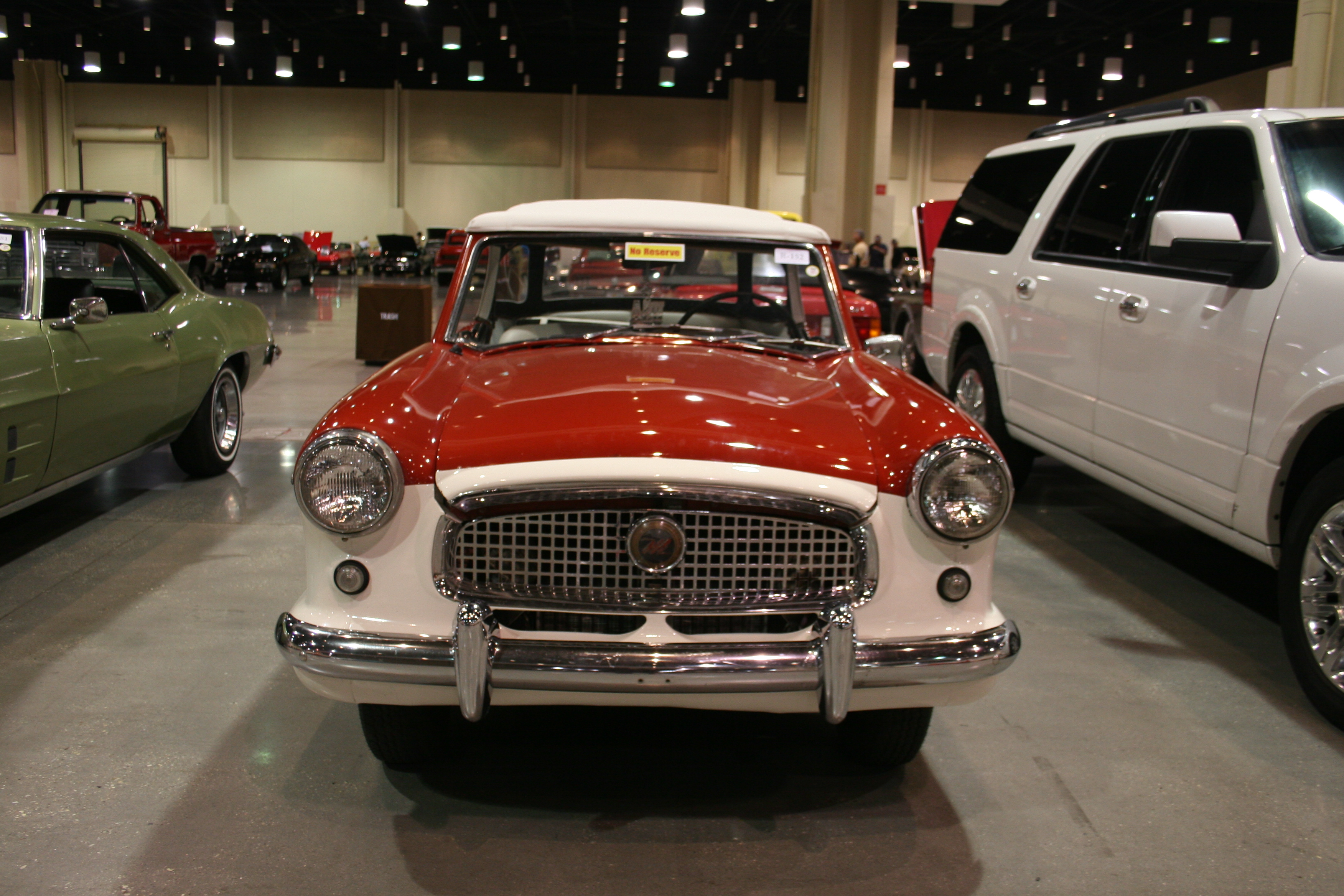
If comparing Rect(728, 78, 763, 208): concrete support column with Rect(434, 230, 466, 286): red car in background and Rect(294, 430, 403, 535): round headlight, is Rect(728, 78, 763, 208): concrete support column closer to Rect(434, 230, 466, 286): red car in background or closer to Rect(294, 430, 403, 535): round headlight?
Rect(434, 230, 466, 286): red car in background

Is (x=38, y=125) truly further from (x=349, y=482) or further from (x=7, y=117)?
(x=349, y=482)

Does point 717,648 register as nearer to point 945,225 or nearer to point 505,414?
point 505,414

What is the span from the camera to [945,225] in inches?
261

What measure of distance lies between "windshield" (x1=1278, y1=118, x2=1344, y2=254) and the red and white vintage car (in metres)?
1.83

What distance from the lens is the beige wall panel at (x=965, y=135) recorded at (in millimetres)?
37438

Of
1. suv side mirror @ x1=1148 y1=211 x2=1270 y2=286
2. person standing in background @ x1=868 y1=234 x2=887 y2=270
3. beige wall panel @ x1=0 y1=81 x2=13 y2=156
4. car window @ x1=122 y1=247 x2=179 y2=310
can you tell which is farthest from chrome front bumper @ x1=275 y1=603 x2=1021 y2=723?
beige wall panel @ x1=0 y1=81 x2=13 y2=156

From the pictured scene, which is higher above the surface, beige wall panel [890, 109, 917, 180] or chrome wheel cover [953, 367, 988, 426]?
beige wall panel [890, 109, 917, 180]

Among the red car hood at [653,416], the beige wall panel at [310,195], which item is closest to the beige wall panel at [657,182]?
the beige wall panel at [310,195]

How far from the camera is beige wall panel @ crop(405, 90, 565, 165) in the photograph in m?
37.2

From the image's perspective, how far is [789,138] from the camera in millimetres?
36469

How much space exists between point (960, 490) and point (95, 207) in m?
17.7

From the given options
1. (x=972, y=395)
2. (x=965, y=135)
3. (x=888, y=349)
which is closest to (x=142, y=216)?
(x=972, y=395)

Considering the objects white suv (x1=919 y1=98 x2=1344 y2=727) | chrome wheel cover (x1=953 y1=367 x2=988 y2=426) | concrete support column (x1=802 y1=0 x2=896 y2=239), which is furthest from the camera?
concrete support column (x1=802 y1=0 x2=896 y2=239)

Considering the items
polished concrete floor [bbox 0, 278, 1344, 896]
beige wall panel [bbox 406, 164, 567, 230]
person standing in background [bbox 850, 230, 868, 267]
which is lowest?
polished concrete floor [bbox 0, 278, 1344, 896]
